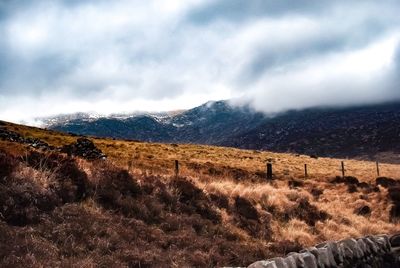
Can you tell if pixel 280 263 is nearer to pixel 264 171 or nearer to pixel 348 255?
pixel 348 255

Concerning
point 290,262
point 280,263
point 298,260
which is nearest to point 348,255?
point 298,260

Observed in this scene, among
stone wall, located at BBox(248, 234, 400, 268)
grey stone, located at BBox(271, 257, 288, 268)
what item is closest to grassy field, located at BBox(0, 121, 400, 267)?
stone wall, located at BBox(248, 234, 400, 268)

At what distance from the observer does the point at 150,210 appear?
13.6 m

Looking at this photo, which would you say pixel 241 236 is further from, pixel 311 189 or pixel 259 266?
pixel 311 189

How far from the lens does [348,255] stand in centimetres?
1093

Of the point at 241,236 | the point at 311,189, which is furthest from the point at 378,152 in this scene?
the point at 241,236

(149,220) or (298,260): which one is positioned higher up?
(149,220)

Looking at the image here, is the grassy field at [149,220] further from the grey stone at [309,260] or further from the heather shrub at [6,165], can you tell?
the grey stone at [309,260]

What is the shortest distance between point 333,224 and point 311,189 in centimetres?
762

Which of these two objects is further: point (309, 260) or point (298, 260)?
point (309, 260)

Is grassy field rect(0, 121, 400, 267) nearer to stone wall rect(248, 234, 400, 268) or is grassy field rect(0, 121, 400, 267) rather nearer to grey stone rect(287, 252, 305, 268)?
stone wall rect(248, 234, 400, 268)

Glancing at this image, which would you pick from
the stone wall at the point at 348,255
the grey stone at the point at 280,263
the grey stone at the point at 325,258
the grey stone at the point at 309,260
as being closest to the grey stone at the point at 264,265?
the stone wall at the point at 348,255

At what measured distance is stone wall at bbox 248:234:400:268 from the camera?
29.5ft

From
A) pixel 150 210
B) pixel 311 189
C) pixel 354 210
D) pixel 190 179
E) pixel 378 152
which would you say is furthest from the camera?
pixel 378 152
